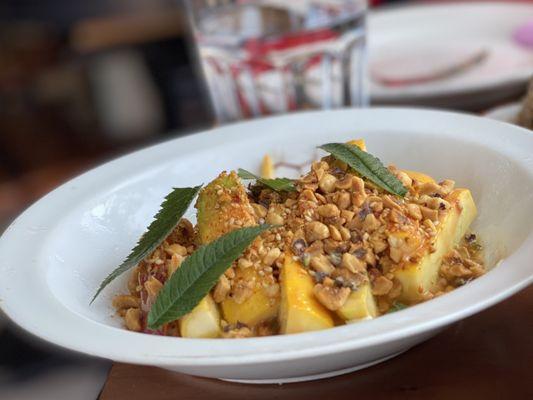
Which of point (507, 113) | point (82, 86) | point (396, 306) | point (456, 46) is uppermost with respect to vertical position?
point (396, 306)

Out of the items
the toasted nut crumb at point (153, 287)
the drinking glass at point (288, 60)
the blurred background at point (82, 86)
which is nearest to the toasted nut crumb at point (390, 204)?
the toasted nut crumb at point (153, 287)

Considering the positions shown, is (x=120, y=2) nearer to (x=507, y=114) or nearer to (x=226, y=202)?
(x=507, y=114)

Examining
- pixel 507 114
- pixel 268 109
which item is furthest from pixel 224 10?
pixel 507 114

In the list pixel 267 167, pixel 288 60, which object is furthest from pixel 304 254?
pixel 288 60

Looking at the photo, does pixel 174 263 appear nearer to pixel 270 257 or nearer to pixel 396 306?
pixel 270 257

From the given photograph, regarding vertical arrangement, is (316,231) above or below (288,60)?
above

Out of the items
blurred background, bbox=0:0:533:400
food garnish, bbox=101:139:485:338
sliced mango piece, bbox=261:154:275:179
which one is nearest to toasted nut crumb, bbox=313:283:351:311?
food garnish, bbox=101:139:485:338
